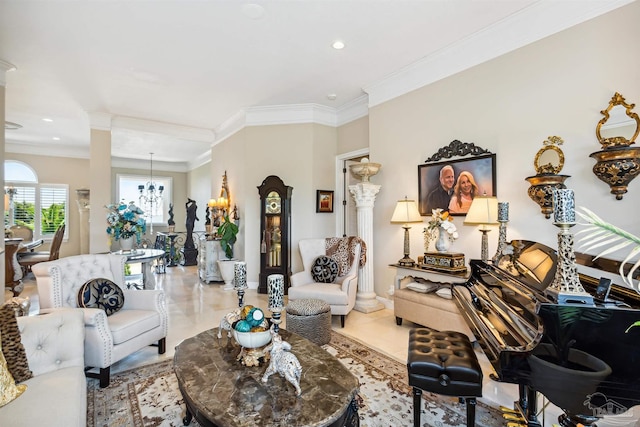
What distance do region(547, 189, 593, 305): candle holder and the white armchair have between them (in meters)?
2.54

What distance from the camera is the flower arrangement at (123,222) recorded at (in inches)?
171

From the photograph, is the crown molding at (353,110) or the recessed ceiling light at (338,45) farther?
the crown molding at (353,110)

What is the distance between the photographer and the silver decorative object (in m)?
1.52

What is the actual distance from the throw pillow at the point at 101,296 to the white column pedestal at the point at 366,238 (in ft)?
9.39

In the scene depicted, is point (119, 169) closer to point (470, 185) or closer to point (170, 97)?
point (170, 97)

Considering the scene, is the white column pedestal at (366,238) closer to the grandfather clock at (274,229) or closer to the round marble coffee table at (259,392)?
the grandfather clock at (274,229)

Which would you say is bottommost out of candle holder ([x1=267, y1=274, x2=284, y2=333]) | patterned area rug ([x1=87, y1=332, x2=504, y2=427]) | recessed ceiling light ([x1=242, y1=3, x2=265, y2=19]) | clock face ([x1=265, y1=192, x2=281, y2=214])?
patterned area rug ([x1=87, y1=332, x2=504, y2=427])

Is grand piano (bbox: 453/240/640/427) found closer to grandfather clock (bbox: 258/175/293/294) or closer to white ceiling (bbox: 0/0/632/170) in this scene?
white ceiling (bbox: 0/0/632/170)

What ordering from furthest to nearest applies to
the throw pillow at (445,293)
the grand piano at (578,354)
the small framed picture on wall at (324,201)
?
the small framed picture on wall at (324,201), the throw pillow at (445,293), the grand piano at (578,354)

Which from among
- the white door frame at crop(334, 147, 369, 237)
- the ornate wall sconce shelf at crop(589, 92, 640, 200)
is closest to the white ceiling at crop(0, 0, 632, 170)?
the white door frame at crop(334, 147, 369, 237)

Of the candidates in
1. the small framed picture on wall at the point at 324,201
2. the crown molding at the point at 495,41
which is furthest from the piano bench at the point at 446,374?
the small framed picture on wall at the point at 324,201

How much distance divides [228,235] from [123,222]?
182 centimetres

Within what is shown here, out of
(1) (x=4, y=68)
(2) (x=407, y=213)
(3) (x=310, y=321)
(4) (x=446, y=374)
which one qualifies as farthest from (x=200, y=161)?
(4) (x=446, y=374)

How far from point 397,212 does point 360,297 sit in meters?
1.37
